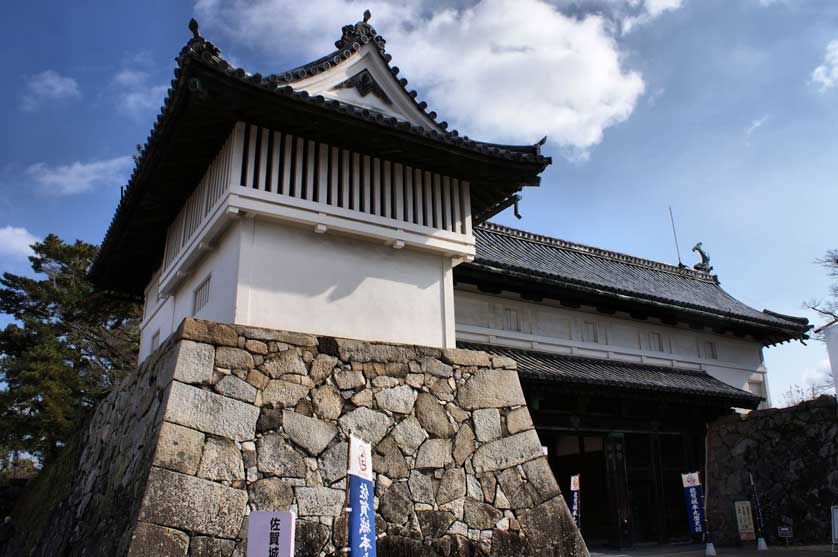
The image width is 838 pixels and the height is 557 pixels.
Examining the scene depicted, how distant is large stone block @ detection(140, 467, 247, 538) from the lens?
655 cm

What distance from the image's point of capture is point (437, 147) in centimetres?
1021

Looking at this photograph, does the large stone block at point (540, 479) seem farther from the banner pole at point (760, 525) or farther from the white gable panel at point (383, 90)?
the banner pole at point (760, 525)

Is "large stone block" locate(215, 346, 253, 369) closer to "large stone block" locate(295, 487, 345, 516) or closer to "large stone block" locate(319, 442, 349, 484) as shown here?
"large stone block" locate(319, 442, 349, 484)

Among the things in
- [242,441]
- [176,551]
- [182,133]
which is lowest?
[176,551]

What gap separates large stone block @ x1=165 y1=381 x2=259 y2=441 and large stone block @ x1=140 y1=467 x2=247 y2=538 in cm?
58

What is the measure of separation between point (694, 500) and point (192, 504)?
10.1m

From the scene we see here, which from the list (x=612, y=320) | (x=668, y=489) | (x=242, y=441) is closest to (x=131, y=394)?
(x=242, y=441)

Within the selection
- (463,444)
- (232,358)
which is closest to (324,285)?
(232,358)

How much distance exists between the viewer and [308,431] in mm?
7891

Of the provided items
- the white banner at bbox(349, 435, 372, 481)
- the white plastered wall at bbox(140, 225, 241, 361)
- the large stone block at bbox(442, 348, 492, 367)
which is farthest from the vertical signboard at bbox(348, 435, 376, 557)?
the white plastered wall at bbox(140, 225, 241, 361)

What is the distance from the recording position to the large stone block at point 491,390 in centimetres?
934

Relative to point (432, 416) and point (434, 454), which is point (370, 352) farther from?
point (434, 454)

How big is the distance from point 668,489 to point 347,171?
10.7m

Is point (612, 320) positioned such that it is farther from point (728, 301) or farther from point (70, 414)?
point (70, 414)
